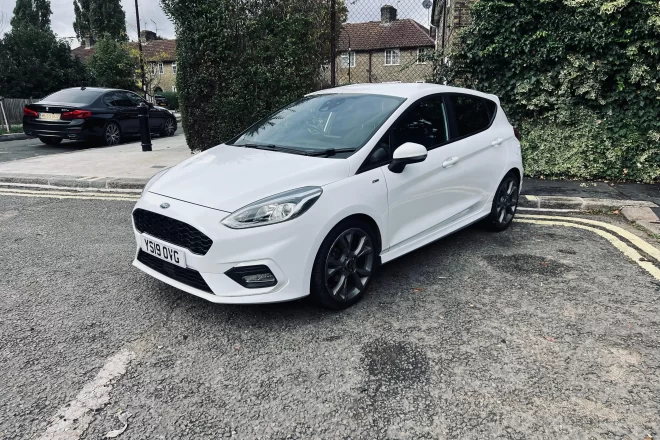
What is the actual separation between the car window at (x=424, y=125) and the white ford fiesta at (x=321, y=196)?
0.5 inches

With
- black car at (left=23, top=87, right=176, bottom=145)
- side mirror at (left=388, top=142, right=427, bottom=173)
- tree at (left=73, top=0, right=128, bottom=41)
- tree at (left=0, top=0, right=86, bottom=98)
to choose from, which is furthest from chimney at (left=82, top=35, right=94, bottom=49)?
side mirror at (left=388, top=142, right=427, bottom=173)

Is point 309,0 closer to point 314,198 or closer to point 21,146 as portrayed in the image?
point 314,198

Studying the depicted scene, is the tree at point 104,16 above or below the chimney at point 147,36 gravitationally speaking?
above

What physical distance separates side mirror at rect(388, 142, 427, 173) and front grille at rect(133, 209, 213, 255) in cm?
149

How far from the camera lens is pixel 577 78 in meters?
7.60

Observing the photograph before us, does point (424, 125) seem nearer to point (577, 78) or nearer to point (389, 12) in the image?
point (577, 78)

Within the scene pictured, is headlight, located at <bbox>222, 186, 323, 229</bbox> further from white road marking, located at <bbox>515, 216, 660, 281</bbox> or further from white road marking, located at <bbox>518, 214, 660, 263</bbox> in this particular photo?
white road marking, located at <bbox>518, 214, 660, 263</bbox>

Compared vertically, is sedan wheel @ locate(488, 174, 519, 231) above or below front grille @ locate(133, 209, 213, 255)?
below

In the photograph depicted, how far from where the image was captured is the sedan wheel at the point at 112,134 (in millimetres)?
12578

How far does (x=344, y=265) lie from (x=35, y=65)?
933 inches

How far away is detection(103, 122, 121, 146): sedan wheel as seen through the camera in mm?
12578

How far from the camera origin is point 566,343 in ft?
9.84

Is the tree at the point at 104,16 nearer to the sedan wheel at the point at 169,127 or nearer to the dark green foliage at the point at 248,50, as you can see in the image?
the sedan wheel at the point at 169,127

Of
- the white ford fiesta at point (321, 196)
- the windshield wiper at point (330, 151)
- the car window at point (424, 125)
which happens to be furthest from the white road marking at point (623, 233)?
the windshield wiper at point (330, 151)
